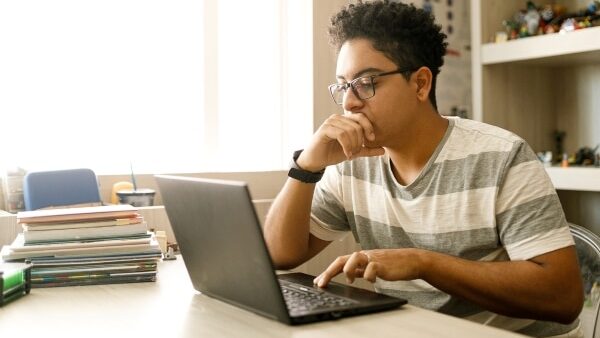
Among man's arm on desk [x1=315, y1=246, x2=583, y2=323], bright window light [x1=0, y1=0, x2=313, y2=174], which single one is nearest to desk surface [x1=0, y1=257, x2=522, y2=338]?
man's arm on desk [x1=315, y1=246, x2=583, y2=323]

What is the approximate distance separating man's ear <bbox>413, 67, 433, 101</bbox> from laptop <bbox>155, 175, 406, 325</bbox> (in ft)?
1.83

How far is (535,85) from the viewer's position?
9.37 feet

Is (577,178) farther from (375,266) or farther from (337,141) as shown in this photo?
(375,266)

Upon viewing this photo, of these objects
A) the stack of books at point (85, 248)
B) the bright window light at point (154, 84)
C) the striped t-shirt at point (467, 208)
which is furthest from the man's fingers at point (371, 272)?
the bright window light at point (154, 84)

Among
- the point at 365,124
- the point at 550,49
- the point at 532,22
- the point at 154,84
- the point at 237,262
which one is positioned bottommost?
the point at 237,262

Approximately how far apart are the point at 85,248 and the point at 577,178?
65.6 inches

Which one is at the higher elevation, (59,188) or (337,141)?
(337,141)

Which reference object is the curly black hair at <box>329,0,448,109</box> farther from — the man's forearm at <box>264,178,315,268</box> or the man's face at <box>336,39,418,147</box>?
the man's forearm at <box>264,178,315,268</box>

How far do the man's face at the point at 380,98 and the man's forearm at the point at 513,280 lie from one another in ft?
1.15

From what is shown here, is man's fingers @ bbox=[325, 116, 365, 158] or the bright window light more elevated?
the bright window light

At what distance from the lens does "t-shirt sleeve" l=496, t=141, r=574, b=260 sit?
1.33 meters

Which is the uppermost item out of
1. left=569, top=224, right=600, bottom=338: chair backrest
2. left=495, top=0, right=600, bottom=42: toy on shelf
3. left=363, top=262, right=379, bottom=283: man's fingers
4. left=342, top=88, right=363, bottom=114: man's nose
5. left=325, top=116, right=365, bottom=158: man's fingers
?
left=495, top=0, right=600, bottom=42: toy on shelf

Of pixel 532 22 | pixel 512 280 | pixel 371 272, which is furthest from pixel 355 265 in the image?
pixel 532 22

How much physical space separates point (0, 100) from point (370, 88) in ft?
4.10
